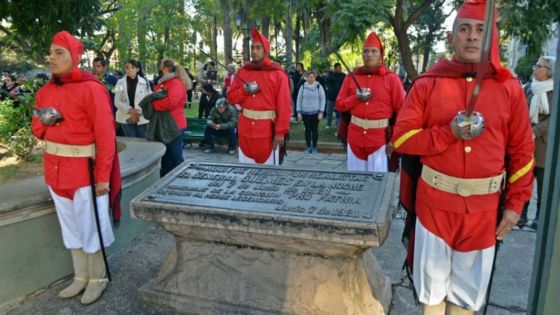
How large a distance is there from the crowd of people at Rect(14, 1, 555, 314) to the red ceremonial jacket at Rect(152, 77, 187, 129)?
4.54ft

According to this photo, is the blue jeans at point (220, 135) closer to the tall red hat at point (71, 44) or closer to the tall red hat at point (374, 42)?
the tall red hat at point (374, 42)

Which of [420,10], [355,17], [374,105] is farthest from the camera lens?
[420,10]

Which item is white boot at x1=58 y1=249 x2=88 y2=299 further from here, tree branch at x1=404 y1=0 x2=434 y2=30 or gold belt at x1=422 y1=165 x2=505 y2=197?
tree branch at x1=404 y1=0 x2=434 y2=30

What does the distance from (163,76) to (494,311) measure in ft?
15.9

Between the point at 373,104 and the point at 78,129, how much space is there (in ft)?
9.37

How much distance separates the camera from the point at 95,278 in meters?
3.61

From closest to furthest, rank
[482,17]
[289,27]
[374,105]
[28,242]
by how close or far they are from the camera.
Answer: [482,17] → [28,242] → [374,105] → [289,27]

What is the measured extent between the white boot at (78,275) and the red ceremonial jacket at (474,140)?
261 cm

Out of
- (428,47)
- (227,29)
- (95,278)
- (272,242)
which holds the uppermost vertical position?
(227,29)

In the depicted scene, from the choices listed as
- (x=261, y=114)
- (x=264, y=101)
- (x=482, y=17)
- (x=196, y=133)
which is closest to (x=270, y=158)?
(x=261, y=114)

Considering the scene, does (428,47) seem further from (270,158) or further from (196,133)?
(270,158)

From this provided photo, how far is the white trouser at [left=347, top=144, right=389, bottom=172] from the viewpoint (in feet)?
16.0

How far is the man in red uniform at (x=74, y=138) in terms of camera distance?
328cm

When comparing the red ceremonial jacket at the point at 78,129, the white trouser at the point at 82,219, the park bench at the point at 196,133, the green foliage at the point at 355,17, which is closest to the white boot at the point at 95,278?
the white trouser at the point at 82,219
